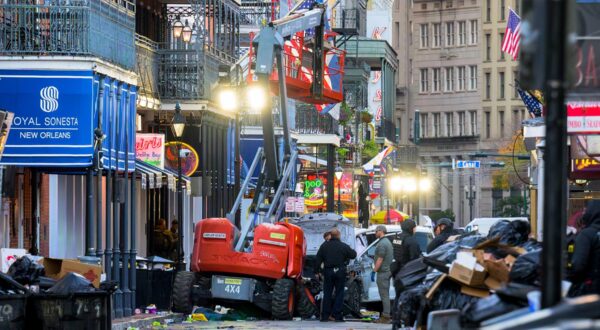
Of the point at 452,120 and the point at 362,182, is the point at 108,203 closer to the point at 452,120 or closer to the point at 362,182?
the point at 362,182

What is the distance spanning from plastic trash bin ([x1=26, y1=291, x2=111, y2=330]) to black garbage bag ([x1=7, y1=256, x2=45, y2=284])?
2326 millimetres

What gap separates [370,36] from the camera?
117438mm

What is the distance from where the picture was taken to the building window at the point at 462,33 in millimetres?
144750

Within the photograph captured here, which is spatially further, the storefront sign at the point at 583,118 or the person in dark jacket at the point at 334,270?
the person in dark jacket at the point at 334,270

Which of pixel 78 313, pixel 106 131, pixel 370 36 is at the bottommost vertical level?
pixel 78 313

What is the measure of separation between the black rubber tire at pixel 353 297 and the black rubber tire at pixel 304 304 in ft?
3.39

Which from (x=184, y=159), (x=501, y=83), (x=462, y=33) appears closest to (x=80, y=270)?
(x=184, y=159)

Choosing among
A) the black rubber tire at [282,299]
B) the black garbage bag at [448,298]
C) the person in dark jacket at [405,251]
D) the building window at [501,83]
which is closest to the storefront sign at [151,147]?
the black rubber tire at [282,299]

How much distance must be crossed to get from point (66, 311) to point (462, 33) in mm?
126831

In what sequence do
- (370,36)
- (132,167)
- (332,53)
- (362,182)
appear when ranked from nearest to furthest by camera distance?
(132,167)
(332,53)
(362,182)
(370,36)

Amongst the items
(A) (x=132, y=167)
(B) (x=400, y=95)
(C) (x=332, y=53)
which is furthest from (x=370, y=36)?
(A) (x=132, y=167)

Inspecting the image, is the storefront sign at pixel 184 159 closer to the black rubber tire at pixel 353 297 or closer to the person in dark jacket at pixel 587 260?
the black rubber tire at pixel 353 297

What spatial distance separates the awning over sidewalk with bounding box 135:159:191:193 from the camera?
117 feet

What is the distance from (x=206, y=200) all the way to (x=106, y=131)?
12.4 meters
